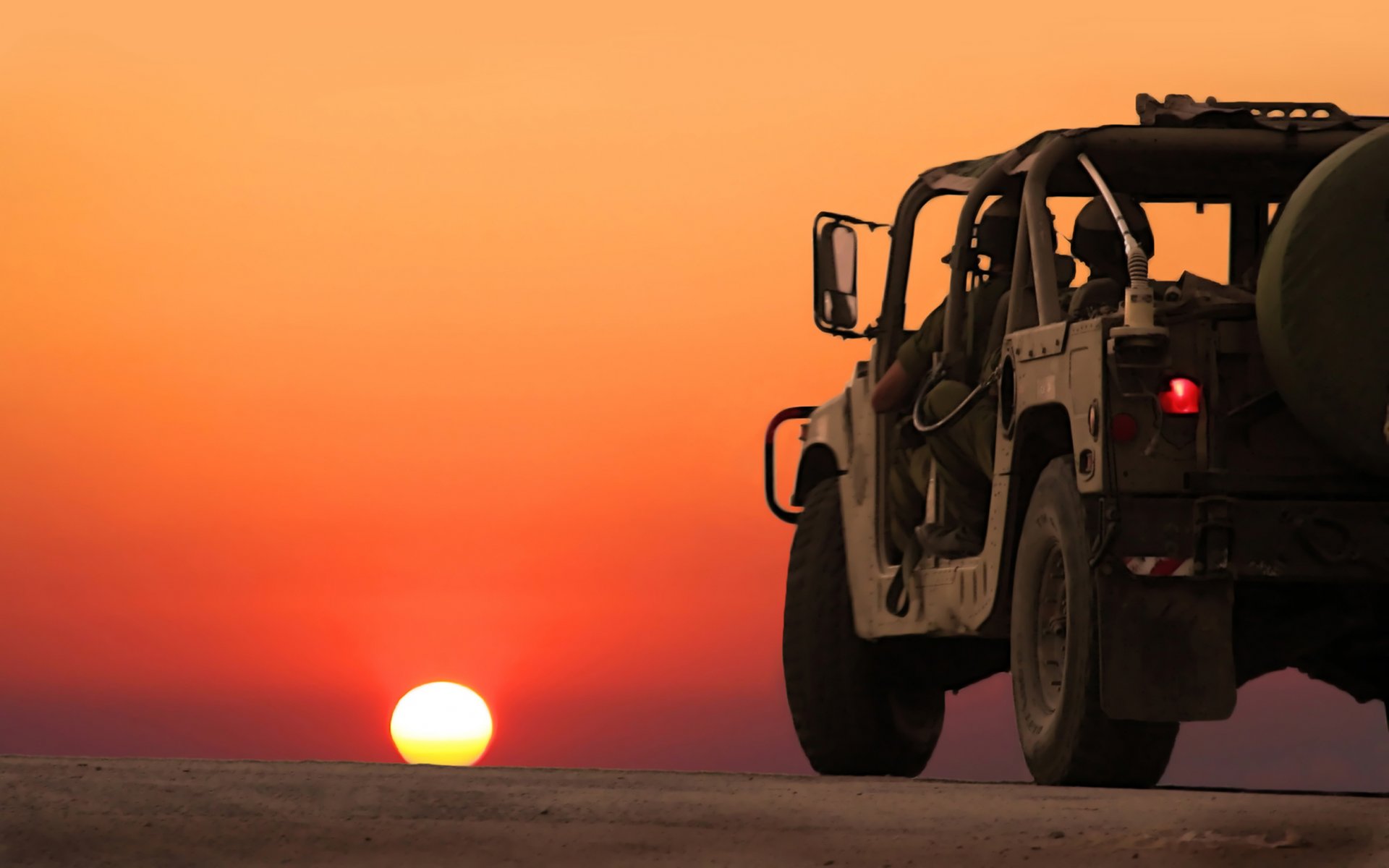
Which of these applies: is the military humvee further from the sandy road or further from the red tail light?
the sandy road

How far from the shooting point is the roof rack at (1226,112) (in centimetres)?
1224

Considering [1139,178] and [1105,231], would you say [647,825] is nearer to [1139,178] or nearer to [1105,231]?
[1105,231]

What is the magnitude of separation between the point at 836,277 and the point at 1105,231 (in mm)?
1747

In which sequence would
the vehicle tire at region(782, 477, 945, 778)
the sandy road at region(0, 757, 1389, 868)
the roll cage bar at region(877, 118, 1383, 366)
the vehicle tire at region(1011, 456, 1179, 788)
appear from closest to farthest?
the sandy road at region(0, 757, 1389, 868) < the vehicle tire at region(1011, 456, 1179, 788) < the roll cage bar at region(877, 118, 1383, 366) < the vehicle tire at region(782, 477, 945, 778)

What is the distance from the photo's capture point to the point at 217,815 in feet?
29.1

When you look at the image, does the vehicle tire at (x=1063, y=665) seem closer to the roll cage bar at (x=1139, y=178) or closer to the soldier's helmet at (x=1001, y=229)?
the roll cage bar at (x=1139, y=178)

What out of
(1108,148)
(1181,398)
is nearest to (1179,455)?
(1181,398)

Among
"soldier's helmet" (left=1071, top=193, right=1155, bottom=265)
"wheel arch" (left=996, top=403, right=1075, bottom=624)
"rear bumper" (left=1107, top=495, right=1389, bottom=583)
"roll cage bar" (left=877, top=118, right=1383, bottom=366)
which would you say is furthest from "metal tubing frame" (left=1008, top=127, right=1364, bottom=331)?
"rear bumper" (left=1107, top=495, right=1389, bottom=583)

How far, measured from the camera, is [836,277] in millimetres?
13289

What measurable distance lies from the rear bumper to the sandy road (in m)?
0.90

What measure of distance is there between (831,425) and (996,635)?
281 centimetres

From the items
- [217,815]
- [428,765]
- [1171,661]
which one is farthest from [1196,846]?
[428,765]

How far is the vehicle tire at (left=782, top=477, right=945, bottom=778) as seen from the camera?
14.0m

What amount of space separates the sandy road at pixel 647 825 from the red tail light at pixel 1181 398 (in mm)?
1520
